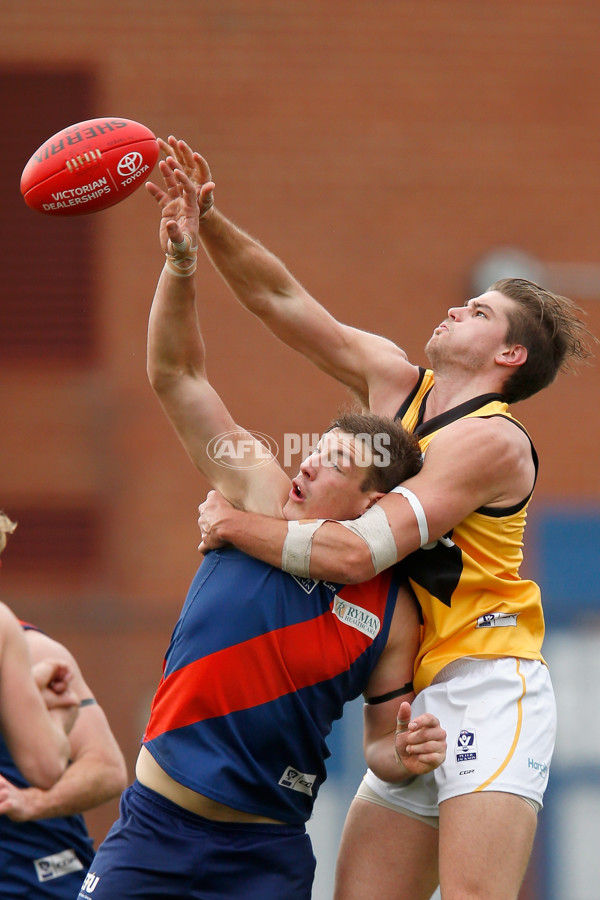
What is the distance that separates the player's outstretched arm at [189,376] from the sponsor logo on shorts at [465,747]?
945 millimetres

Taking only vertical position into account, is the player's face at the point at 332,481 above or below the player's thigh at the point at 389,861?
above

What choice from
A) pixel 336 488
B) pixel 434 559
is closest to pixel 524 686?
pixel 434 559

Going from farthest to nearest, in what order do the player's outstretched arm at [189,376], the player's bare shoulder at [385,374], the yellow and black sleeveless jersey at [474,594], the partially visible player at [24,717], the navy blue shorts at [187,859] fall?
the player's bare shoulder at [385,374]
the partially visible player at [24,717]
the yellow and black sleeveless jersey at [474,594]
the player's outstretched arm at [189,376]
the navy blue shorts at [187,859]

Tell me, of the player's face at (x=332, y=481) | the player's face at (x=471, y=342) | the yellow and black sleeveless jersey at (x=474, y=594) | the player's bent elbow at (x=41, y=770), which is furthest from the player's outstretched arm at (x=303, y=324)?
the player's bent elbow at (x=41, y=770)

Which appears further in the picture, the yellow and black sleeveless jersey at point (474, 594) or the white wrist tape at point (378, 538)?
the yellow and black sleeveless jersey at point (474, 594)

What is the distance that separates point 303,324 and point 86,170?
1031mm

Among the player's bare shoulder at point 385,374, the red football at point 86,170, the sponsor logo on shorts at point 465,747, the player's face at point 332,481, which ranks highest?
the red football at point 86,170

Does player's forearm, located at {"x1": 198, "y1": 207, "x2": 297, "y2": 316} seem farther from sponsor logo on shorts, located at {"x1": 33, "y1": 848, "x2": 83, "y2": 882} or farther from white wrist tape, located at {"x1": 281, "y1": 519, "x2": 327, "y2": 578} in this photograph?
sponsor logo on shorts, located at {"x1": 33, "y1": 848, "x2": 83, "y2": 882}

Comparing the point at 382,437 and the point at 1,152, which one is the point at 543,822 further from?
the point at 1,152

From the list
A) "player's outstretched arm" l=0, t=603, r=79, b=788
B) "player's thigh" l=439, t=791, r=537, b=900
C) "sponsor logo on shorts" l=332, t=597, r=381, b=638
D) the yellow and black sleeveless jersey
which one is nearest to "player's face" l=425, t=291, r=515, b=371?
the yellow and black sleeveless jersey

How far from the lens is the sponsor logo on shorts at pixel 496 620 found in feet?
12.7

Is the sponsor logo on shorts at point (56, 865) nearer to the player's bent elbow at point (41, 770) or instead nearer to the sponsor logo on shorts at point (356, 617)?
the player's bent elbow at point (41, 770)

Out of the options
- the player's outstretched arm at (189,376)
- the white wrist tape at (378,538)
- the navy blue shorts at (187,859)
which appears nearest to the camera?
the navy blue shorts at (187,859)

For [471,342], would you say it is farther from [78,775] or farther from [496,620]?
[78,775]
